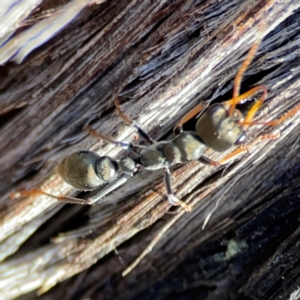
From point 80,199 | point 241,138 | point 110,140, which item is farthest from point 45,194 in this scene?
point 241,138

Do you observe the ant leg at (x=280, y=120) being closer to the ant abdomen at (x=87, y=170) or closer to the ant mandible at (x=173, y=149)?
the ant mandible at (x=173, y=149)

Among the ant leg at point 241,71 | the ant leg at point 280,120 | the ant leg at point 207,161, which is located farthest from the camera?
the ant leg at point 207,161

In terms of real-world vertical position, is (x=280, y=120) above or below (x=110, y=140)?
below

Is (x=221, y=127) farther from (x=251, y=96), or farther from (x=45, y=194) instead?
(x=45, y=194)

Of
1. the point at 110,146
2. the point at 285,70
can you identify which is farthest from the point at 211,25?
the point at 110,146

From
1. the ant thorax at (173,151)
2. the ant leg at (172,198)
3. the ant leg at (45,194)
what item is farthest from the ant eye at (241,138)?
the ant leg at (45,194)

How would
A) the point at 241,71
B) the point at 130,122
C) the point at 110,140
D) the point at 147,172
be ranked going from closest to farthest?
the point at 241,71 → the point at 130,122 → the point at 110,140 → the point at 147,172
